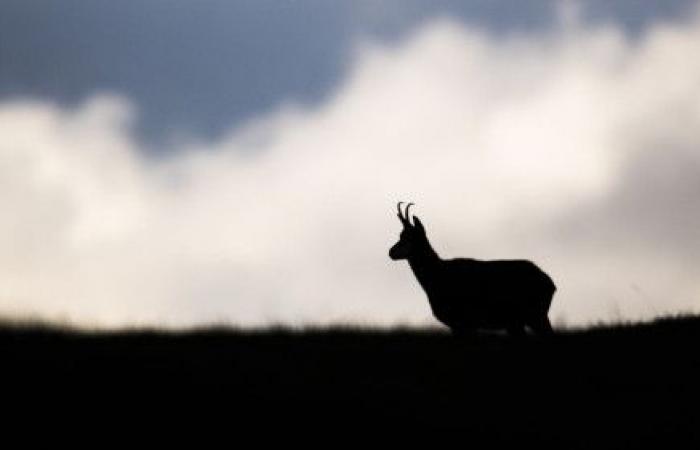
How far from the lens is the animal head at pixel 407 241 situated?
2055 centimetres

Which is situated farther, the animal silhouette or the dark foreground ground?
the animal silhouette

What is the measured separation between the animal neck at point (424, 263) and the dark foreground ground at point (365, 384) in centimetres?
291

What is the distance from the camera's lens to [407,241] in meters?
20.6

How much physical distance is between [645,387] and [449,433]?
400 cm

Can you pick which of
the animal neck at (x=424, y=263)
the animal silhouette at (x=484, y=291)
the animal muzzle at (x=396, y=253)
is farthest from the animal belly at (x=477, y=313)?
the animal muzzle at (x=396, y=253)

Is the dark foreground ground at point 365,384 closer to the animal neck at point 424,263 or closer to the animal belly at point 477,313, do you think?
the animal belly at point 477,313

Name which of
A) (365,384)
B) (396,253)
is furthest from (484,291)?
(365,384)

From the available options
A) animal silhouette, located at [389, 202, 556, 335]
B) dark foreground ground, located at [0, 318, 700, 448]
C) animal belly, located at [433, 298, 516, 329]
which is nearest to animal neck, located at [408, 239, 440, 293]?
animal silhouette, located at [389, 202, 556, 335]

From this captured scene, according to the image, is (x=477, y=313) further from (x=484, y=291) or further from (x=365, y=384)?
(x=365, y=384)

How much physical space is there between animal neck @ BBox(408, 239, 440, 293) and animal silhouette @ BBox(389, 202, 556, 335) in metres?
0.02

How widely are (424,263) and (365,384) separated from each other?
23.8ft

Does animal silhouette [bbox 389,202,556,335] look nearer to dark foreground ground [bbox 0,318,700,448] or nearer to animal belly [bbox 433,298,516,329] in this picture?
animal belly [bbox 433,298,516,329]

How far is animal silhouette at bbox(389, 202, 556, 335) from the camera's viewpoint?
1977cm

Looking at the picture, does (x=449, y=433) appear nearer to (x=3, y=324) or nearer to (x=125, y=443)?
(x=125, y=443)
